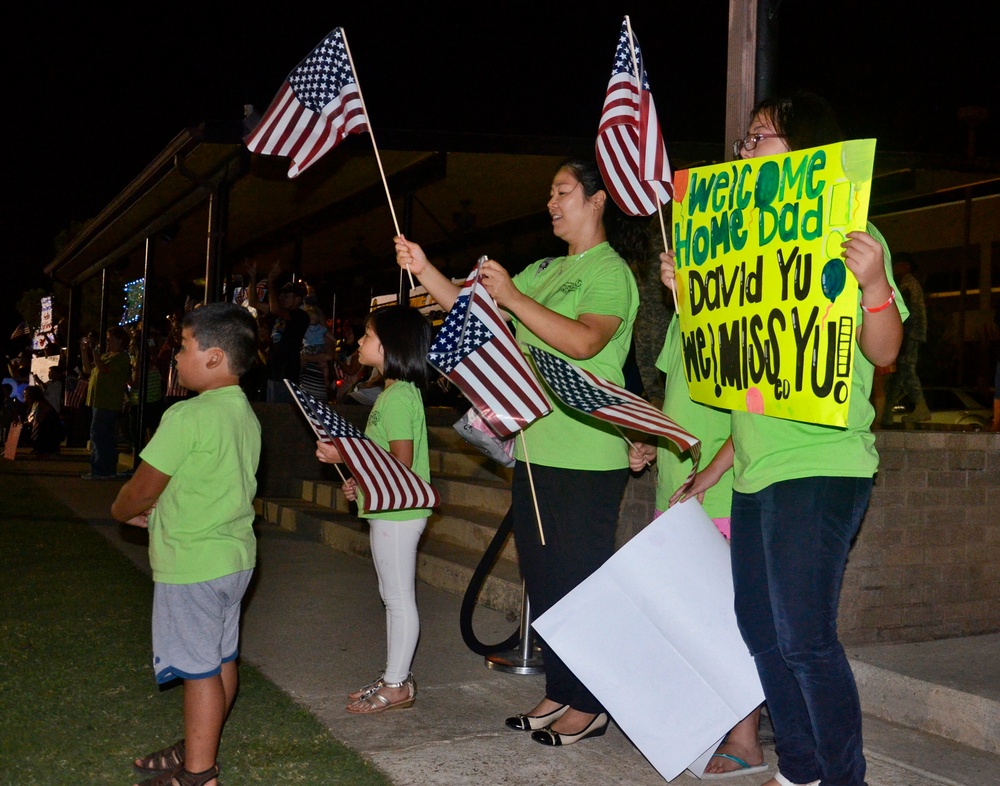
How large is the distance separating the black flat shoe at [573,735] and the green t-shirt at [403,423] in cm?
101

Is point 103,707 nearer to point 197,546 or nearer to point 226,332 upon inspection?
point 197,546

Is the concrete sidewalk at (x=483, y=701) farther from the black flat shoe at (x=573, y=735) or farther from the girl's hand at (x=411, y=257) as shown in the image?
the girl's hand at (x=411, y=257)

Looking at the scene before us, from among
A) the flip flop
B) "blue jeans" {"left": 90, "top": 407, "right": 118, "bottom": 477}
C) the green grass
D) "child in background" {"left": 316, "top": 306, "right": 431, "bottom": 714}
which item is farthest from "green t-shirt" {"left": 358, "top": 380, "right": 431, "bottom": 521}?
"blue jeans" {"left": 90, "top": 407, "right": 118, "bottom": 477}

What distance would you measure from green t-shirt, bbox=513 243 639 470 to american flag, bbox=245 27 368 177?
3.63ft

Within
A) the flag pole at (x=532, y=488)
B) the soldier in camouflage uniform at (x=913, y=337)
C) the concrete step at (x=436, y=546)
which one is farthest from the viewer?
the soldier in camouflage uniform at (x=913, y=337)

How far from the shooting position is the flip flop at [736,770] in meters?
3.79

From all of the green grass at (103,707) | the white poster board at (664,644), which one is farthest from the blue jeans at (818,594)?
the green grass at (103,707)

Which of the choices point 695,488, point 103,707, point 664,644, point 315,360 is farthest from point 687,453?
point 315,360

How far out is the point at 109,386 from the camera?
49.6ft

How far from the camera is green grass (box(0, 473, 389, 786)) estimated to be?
3727 millimetres

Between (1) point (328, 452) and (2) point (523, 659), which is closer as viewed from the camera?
(1) point (328, 452)

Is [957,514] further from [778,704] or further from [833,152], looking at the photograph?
[833,152]

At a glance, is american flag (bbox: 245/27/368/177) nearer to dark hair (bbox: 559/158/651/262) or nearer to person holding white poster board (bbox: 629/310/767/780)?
dark hair (bbox: 559/158/651/262)

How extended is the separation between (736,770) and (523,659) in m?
1.65
